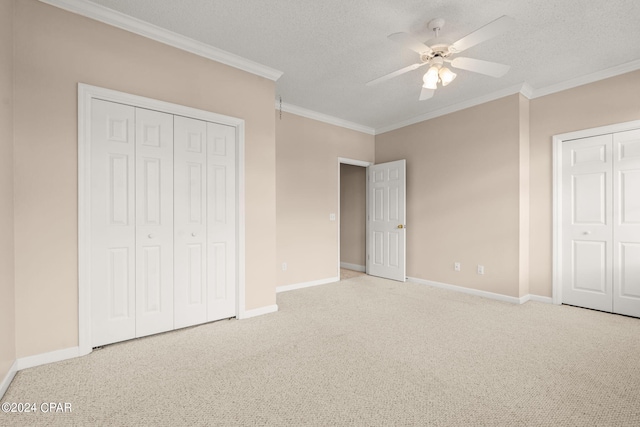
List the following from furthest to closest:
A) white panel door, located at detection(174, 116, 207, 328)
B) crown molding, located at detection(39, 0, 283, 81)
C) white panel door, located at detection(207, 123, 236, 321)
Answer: white panel door, located at detection(207, 123, 236, 321) → white panel door, located at detection(174, 116, 207, 328) → crown molding, located at detection(39, 0, 283, 81)

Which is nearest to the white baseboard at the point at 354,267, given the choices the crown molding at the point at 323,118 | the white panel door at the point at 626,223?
the crown molding at the point at 323,118

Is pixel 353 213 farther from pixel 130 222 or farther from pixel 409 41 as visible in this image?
pixel 130 222

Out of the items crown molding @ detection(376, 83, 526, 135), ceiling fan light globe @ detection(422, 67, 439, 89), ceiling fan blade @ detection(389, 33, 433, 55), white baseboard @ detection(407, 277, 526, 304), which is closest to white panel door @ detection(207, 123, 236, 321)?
ceiling fan blade @ detection(389, 33, 433, 55)

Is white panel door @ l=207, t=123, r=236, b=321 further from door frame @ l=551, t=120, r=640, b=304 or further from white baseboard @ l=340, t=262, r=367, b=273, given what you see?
door frame @ l=551, t=120, r=640, b=304

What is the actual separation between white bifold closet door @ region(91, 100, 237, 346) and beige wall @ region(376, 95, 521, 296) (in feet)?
10.0

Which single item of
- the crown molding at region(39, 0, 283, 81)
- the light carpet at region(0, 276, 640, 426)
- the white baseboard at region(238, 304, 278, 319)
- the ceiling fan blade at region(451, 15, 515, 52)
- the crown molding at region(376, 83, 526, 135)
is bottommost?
the light carpet at region(0, 276, 640, 426)

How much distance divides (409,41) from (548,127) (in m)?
2.69

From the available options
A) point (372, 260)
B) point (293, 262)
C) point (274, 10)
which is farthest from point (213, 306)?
point (372, 260)

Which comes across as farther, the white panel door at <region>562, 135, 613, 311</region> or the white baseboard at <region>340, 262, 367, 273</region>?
the white baseboard at <region>340, 262, 367, 273</region>

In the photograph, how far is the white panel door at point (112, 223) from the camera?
94.9 inches

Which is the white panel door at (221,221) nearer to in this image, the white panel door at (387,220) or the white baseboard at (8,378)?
the white baseboard at (8,378)

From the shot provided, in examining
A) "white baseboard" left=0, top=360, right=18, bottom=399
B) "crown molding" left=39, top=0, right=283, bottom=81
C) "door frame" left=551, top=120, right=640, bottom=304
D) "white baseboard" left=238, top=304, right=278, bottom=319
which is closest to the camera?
"white baseboard" left=0, top=360, right=18, bottom=399

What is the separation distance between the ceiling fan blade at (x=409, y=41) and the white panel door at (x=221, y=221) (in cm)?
180

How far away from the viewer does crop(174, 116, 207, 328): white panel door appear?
282 centimetres
